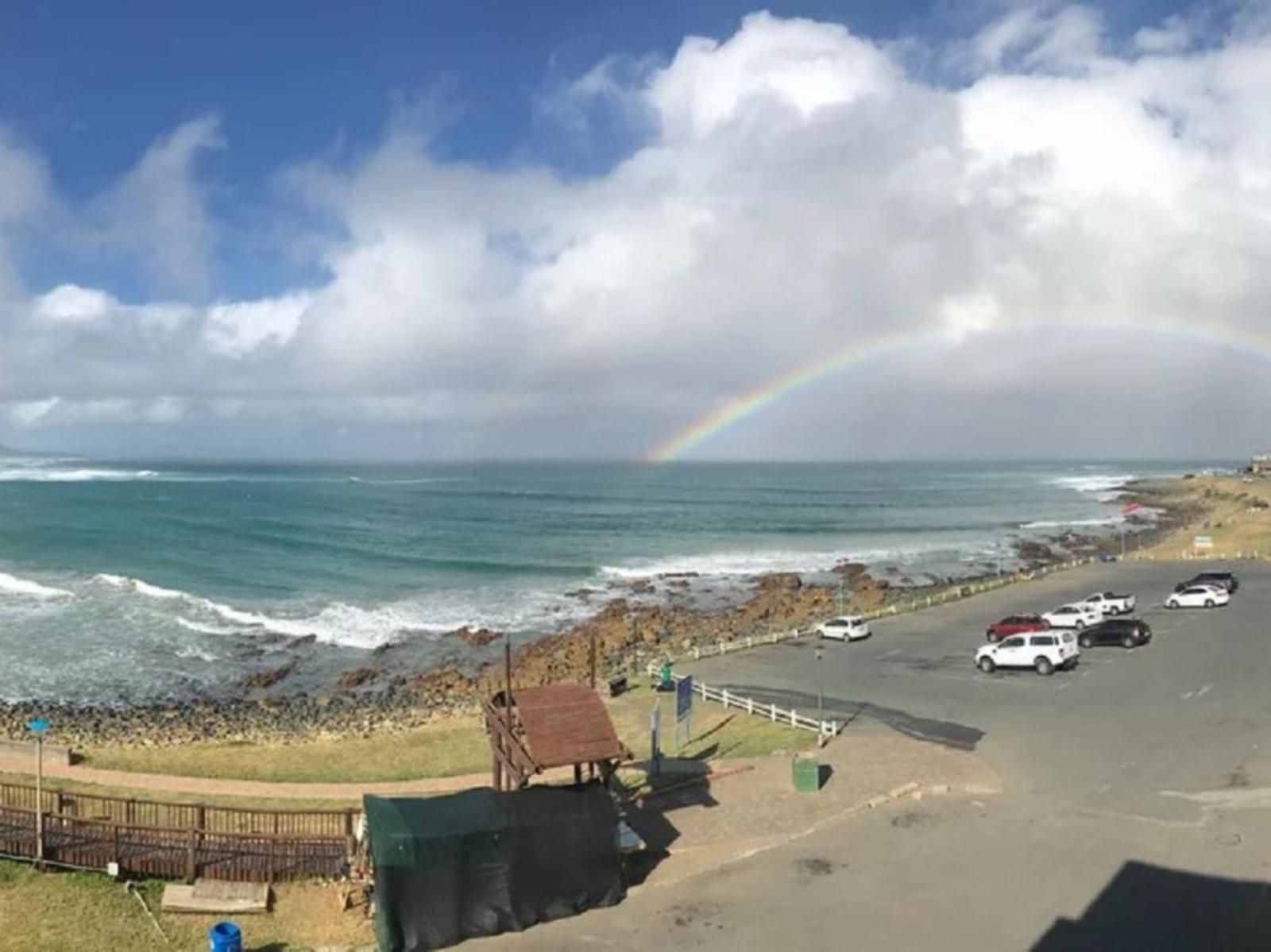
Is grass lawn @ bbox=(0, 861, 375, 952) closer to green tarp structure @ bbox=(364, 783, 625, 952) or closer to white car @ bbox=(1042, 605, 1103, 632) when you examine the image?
green tarp structure @ bbox=(364, 783, 625, 952)

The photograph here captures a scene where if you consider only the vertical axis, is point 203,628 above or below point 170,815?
below

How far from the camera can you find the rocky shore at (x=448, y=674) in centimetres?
3344

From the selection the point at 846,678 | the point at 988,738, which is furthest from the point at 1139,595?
the point at 988,738

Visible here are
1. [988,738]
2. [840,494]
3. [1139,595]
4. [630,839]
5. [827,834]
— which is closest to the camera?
[630,839]

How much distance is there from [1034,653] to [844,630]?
358 inches

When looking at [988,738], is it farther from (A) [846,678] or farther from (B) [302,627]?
(B) [302,627]

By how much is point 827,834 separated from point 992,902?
3.74m

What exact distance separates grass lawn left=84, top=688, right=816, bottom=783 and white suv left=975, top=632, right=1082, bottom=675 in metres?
9.85

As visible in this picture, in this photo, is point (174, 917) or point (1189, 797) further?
point (1189, 797)

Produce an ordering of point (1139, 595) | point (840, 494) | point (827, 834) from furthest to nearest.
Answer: point (840, 494)
point (1139, 595)
point (827, 834)

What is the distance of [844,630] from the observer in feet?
134

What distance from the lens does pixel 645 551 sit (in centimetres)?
8875

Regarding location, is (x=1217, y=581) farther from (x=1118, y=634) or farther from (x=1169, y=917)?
(x=1169, y=917)

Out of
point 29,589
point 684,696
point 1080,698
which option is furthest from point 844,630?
point 29,589
